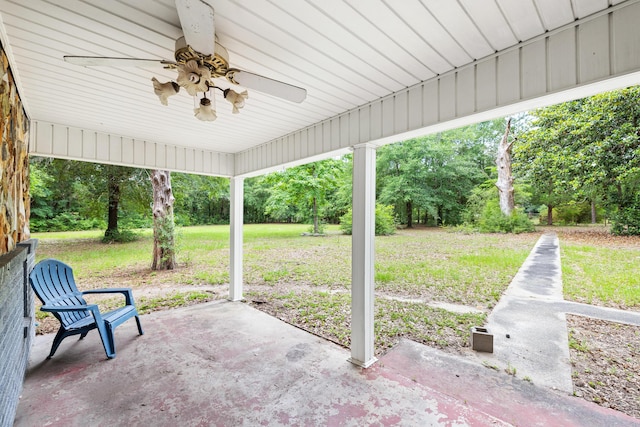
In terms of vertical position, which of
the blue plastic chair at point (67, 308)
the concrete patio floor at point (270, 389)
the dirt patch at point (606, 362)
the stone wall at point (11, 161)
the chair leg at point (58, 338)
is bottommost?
the concrete patio floor at point (270, 389)

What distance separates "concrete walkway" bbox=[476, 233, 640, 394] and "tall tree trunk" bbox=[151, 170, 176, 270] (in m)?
6.38

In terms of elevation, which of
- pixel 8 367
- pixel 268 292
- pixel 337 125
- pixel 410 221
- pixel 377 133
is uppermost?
pixel 337 125

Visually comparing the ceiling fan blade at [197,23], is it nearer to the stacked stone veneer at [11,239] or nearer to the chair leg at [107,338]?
the stacked stone veneer at [11,239]

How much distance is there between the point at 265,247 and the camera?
9.09 m

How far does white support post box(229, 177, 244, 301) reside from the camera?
176 inches

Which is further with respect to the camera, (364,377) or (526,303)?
(526,303)

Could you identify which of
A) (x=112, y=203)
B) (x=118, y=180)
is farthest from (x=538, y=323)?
(x=112, y=203)

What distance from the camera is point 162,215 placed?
6.16 meters

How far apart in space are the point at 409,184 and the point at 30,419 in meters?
10.9

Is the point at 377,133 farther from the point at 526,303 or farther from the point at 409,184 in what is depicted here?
the point at 409,184

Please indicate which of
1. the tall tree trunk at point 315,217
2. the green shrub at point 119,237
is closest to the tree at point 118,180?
the green shrub at point 119,237

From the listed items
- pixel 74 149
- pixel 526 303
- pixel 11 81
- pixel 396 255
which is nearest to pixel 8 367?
pixel 11 81

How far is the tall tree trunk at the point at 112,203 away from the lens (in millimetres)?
7680

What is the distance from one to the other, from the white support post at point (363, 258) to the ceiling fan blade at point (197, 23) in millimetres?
1585
